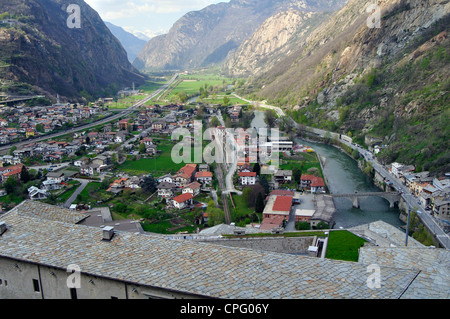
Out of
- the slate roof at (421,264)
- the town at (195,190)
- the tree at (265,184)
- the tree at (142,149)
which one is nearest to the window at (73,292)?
the town at (195,190)

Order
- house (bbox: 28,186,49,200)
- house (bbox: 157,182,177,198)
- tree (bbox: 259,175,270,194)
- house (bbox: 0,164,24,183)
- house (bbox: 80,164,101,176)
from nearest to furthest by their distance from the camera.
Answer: house (bbox: 28,186,49,200) → house (bbox: 157,182,177,198) → tree (bbox: 259,175,270,194) → house (bbox: 0,164,24,183) → house (bbox: 80,164,101,176)

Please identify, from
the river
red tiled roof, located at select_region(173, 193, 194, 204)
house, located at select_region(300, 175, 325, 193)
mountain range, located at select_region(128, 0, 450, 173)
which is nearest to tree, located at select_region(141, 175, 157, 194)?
red tiled roof, located at select_region(173, 193, 194, 204)

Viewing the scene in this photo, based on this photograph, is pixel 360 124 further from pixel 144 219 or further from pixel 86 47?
pixel 86 47

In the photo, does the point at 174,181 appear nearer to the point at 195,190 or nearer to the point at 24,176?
the point at 195,190

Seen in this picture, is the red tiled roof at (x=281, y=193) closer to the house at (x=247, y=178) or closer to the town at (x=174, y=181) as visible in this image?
the town at (x=174, y=181)

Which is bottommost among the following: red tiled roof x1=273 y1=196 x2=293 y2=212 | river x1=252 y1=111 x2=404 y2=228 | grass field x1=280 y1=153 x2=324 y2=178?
river x1=252 y1=111 x2=404 y2=228

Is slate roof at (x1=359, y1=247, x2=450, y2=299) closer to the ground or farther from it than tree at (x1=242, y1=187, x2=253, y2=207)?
farther from it
